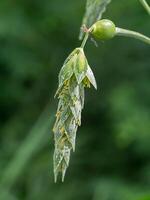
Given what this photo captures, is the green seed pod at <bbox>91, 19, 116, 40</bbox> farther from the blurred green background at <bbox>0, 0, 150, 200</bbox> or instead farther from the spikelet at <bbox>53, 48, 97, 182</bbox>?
the blurred green background at <bbox>0, 0, 150, 200</bbox>

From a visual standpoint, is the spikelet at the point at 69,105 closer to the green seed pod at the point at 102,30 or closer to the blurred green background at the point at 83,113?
the green seed pod at the point at 102,30

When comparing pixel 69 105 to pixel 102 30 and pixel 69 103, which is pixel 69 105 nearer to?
pixel 69 103

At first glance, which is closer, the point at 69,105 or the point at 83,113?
the point at 69,105

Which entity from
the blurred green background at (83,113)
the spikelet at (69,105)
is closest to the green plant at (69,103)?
the spikelet at (69,105)

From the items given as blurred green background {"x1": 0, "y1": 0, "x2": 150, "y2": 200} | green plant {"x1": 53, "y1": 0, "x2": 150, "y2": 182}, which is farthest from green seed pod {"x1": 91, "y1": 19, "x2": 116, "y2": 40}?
blurred green background {"x1": 0, "y1": 0, "x2": 150, "y2": 200}

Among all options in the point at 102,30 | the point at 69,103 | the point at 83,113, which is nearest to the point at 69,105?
the point at 69,103

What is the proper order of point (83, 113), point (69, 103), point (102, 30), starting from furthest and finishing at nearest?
point (83, 113) → point (102, 30) → point (69, 103)

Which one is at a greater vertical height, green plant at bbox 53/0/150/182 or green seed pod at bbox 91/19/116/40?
green seed pod at bbox 91/19/116/40
